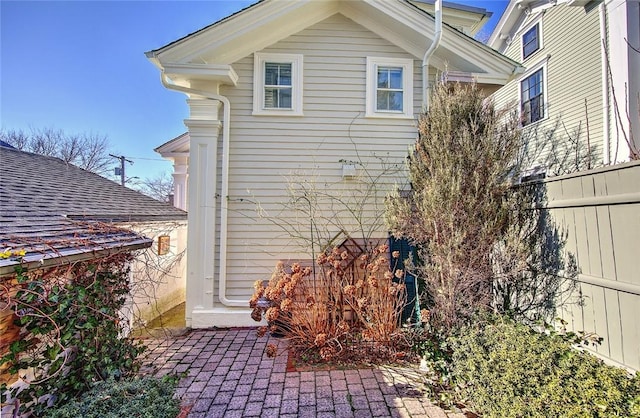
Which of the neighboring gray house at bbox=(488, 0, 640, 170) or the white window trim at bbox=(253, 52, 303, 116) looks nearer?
the white window trim at bbox=(253, 52, 303, 116)

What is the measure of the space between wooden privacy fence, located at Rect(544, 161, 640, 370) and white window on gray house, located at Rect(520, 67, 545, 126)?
302 inches

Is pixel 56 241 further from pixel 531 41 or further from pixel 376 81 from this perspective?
pixel 531 41

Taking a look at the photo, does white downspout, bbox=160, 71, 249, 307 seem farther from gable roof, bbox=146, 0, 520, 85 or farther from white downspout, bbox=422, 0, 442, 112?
white downspout, bbox=422, 0, 442, 112

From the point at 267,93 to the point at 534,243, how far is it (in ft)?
15.8

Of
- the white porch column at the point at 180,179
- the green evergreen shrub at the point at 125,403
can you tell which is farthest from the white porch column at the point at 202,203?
the white porch column at the point at 180,179

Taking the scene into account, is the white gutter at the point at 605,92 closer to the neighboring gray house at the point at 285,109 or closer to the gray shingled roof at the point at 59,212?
the neighboring gray house at the point at 285,109

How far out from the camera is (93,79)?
14375mm

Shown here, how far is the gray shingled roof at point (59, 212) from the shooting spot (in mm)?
2834

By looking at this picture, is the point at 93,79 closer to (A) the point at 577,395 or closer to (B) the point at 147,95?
(B) the point at 147,95

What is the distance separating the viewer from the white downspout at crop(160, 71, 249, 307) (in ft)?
17.5

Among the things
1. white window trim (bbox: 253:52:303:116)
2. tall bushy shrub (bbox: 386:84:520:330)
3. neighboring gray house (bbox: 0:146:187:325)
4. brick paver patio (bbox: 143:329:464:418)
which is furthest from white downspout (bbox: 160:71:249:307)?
tall bushy shrub (bbox: 386:84:520:330)

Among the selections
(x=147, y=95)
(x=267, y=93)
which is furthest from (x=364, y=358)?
(x=147, y=95)

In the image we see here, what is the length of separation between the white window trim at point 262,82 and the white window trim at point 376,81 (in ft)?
4.18

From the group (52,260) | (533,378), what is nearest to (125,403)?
(52,260)
